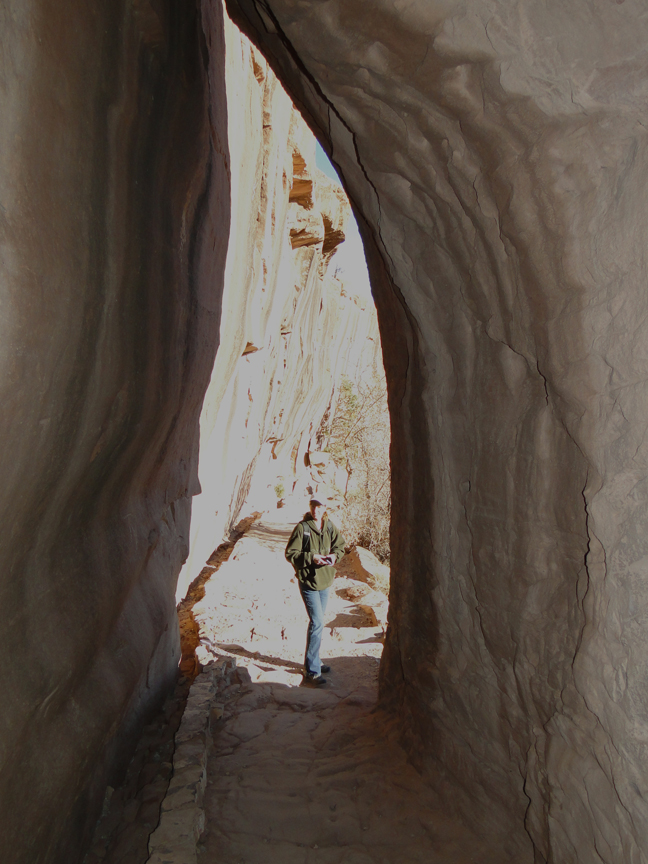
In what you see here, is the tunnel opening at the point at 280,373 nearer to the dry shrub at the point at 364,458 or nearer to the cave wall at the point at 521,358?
the dry shrub at the point at 364,458

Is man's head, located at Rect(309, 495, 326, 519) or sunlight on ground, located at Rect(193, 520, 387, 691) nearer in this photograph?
man's head, located at Rect(309, 495, 326, 519)

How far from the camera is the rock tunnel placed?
5.28 feet

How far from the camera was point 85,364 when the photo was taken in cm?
215

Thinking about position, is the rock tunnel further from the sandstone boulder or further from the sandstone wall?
the sandstone boulder

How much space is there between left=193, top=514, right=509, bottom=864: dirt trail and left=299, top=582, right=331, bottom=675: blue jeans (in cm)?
19

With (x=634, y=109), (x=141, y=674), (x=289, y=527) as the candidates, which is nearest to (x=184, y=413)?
(x=141, y=674)

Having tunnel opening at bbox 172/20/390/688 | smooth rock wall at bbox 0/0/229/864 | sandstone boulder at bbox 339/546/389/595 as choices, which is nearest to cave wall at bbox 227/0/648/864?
smooth rock wall at bbox 0/0/229/864

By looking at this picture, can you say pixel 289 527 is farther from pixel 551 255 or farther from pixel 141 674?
pixel 551 255

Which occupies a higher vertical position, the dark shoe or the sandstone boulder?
the dark shoe

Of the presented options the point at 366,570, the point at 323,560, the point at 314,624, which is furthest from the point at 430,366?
the point at 366,570

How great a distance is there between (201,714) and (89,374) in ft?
7.25

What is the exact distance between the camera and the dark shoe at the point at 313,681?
4309mm

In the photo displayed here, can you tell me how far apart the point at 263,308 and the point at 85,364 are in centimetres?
603

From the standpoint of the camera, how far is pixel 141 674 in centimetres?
317
